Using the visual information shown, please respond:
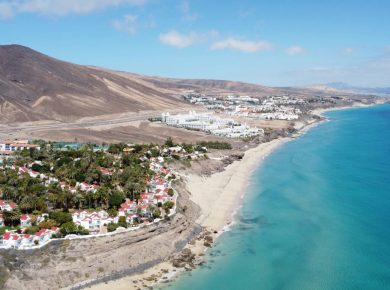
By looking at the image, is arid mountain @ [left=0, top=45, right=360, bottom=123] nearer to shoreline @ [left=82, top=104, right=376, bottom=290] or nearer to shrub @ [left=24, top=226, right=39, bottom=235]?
shoreline @ [left=82, top=104, right=376, bottom=290]

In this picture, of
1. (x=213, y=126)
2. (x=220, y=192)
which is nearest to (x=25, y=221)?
(x=220, y=192)

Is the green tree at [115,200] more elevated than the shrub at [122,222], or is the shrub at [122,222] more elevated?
the green tree at [115,200]

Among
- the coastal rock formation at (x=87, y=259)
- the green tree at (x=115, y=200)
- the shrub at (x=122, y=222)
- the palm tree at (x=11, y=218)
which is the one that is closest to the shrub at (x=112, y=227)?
the shrub at (x=122, y=222)

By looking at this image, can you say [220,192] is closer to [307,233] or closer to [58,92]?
[307,233]

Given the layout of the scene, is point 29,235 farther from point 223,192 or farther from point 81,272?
point 223,192

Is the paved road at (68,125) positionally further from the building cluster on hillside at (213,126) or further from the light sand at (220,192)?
the light sand at (220,192)

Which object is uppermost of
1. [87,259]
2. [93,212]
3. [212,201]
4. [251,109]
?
[251,109]
